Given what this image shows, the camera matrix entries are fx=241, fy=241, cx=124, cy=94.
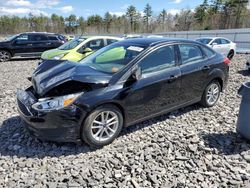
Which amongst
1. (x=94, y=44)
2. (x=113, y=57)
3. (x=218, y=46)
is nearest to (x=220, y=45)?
(x=218, y=46)

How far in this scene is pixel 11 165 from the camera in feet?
10.8

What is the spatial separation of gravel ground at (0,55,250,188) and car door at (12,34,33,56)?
9.99 metres

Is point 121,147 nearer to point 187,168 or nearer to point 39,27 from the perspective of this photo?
point 187,168

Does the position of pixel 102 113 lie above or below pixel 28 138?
above

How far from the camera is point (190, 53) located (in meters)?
4.77

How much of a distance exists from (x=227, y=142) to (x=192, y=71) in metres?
1.47

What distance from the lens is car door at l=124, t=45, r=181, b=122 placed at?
386cm

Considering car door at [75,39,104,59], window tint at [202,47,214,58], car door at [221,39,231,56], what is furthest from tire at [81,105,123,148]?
car door at [221,39,231,56]

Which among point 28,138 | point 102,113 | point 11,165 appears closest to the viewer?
point 11,165

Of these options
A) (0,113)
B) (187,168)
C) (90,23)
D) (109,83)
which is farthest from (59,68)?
(90,23)

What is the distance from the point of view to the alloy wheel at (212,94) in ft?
17.2

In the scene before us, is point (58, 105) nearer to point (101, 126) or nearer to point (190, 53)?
point (101, 126)

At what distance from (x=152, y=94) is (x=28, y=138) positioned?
217cm

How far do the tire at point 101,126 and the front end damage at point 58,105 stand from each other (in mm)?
125
